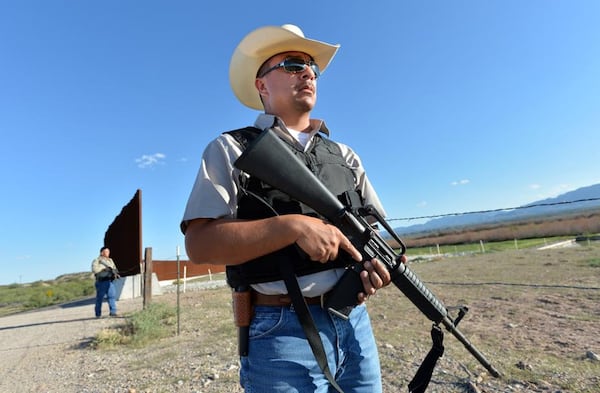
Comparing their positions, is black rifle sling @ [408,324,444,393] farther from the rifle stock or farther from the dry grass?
the dry grass

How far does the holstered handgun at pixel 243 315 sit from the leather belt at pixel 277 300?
0.03m

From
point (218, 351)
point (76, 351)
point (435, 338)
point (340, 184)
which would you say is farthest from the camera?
point (76, 351)

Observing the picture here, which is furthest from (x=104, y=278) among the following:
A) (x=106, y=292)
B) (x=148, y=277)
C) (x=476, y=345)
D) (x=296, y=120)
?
(x=296, y=120)

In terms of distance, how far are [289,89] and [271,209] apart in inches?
23.4

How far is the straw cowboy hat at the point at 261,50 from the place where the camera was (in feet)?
5.43

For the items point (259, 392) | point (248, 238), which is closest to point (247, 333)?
point (259, 392)

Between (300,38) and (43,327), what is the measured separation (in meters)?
10.2

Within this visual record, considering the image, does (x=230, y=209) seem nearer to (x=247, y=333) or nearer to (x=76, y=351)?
(x=247, y=333)

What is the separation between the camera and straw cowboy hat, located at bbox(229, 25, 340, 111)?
1655mm

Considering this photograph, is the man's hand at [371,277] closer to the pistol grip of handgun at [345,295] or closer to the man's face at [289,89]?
the pistol grip of handgun at [345,295]

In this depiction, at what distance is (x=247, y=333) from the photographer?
127 centimetres

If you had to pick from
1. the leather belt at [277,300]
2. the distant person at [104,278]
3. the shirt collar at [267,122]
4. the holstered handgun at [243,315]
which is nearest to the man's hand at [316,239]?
the leather belt at [277,300]

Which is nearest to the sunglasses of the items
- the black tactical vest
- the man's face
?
the man's face

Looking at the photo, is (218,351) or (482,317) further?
(482,317)
